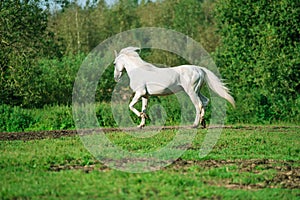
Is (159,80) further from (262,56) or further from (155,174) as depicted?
(262,56)

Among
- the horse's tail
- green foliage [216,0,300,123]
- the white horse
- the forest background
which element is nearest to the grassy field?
the white horse

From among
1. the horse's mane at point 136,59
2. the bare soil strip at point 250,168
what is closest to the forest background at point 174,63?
the horse's mane at point 136,59

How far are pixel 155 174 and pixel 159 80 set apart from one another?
7.38 metres

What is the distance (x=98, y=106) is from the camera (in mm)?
21562

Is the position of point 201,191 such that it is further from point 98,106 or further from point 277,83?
point 277,83

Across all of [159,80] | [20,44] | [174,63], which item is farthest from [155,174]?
[174,63]

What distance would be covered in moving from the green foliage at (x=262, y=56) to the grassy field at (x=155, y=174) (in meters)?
9.05

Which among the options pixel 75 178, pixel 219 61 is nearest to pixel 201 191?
pixel 75 178

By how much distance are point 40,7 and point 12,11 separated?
82.2 inches

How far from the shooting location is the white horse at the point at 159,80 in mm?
16109

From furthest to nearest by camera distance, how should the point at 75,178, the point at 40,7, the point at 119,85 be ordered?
the point at 119,85 < the point at 40,7 < the point at 75,178

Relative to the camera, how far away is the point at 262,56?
2733cm

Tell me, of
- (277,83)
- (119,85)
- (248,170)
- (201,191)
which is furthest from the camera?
(119,85)

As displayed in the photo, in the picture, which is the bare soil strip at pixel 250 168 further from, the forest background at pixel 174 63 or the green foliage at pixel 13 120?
the green foliage at pixel 13 120
